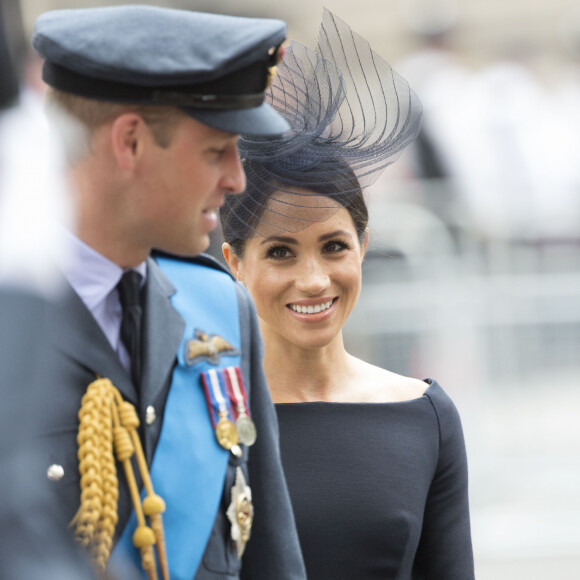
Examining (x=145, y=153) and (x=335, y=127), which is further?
(x=335, y=127)

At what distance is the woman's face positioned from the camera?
3260 millimetres

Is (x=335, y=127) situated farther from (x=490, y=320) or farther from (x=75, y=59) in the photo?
(x=490, y=320)

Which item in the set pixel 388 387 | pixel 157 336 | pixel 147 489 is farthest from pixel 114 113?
pixel 388 387

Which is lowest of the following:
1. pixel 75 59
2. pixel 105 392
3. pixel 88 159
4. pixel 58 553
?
pixel 58 553

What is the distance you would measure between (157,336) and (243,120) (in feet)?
1.33

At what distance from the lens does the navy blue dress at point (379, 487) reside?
123 inches

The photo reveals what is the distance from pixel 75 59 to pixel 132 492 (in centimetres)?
72

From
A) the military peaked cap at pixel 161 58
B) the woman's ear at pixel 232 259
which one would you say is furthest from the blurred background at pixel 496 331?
the military peaked cap at pixel 161 58

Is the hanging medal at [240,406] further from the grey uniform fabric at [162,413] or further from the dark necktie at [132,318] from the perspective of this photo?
the dark necktie at [132,318]

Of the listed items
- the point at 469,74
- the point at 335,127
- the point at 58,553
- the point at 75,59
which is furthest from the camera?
the point at 469,74

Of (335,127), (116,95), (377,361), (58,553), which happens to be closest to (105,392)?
(58,553)

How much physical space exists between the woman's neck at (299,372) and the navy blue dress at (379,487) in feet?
0.14

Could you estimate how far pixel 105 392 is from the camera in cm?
216

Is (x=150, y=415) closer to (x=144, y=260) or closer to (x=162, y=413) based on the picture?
(x=162, y=413)
